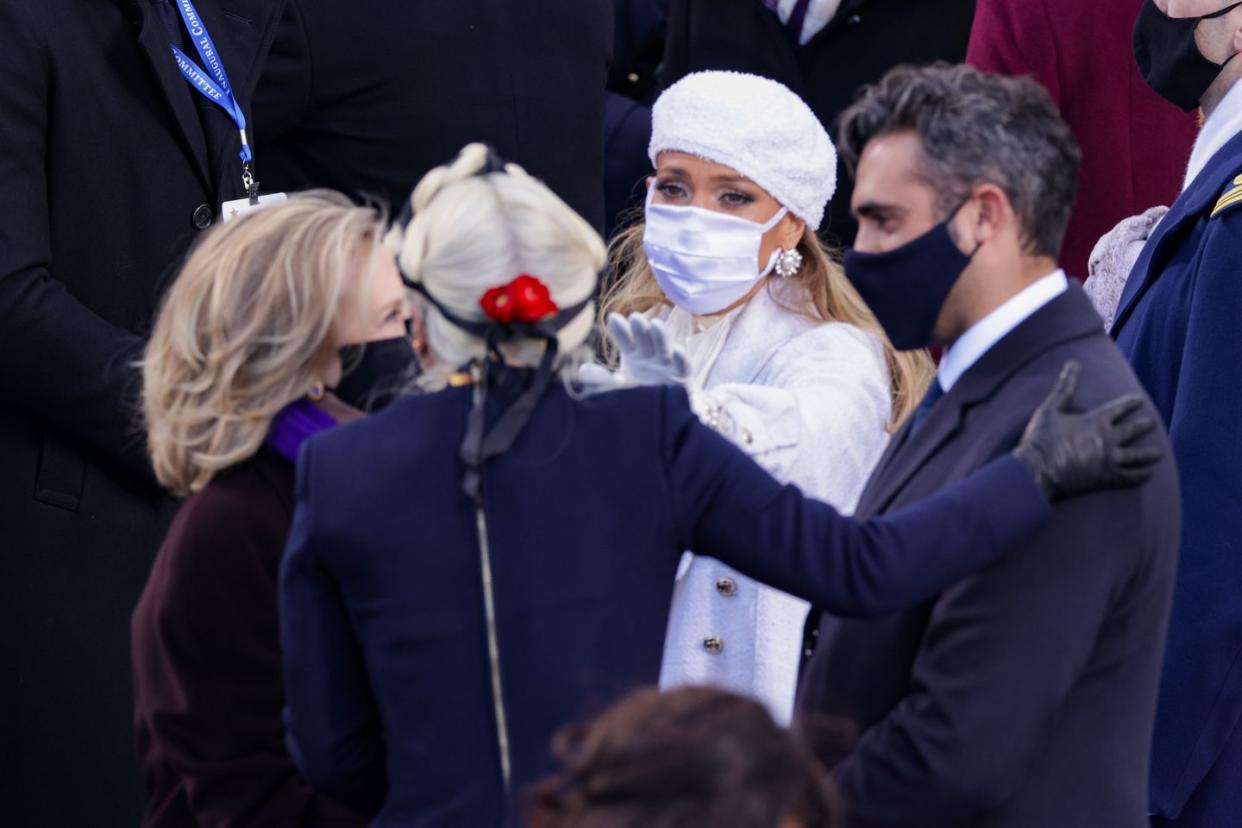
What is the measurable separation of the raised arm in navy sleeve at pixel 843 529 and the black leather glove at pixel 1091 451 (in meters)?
0.03

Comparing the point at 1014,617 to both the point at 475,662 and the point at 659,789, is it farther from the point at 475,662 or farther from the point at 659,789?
the point at 659,789

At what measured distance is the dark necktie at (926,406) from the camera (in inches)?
102

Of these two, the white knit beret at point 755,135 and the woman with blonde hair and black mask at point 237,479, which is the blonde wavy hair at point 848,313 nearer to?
the white knit beret at point 755,135

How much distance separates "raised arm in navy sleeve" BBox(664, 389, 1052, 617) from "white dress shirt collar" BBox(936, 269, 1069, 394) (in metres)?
0.27

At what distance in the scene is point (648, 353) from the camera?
9.89ft

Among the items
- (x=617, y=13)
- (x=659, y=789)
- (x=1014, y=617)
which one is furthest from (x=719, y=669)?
(x=617, y=13)

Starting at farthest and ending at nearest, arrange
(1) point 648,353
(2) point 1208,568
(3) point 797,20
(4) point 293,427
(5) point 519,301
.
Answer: (3) point 797,20 < (2) point 1208,568 < (1) point 648,353 < (4) point 293,427 < (5) point 519,301

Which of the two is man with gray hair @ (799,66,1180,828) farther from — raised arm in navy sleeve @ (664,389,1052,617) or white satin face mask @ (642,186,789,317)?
white satin face mask @ (642,186,789,317)

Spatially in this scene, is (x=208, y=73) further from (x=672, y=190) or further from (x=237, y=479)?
(x=237, y=479)

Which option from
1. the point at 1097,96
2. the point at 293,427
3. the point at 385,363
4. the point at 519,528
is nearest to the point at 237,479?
the point at 293,427

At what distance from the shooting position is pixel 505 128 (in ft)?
14.3

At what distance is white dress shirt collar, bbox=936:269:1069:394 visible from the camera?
246 centimetres

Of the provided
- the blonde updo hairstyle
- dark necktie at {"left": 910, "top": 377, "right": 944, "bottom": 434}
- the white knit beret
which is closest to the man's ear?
dark necktie at {"left": 910, "top": 377, "right": 944, "bottom": 434}

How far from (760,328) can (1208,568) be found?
0.93 meters
